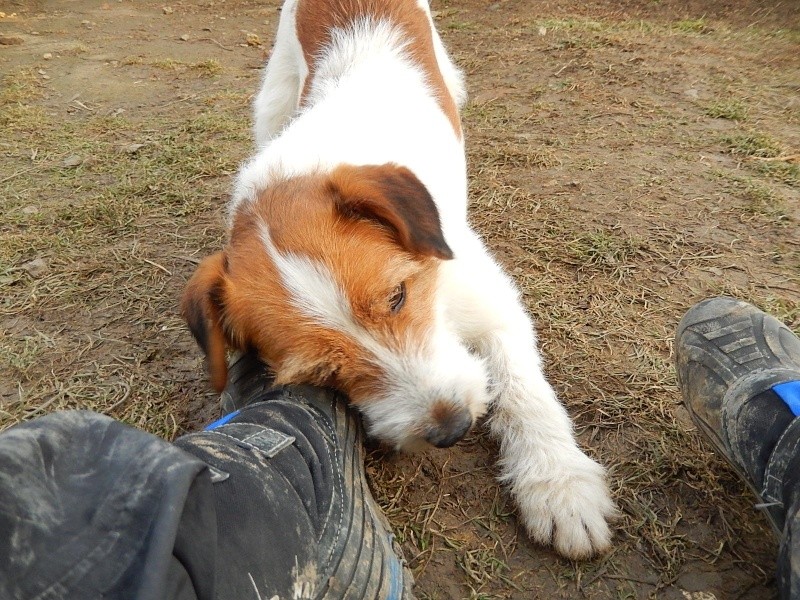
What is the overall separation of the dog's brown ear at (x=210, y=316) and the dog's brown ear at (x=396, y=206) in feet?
1.66

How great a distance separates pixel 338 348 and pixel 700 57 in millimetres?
5281

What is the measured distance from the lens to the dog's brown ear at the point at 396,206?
6.49 feet

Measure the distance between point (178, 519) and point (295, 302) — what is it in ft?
2.92

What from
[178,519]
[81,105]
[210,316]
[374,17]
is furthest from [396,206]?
[81,105]

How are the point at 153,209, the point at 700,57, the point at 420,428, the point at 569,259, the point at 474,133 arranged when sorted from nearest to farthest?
the point at 420,428
the point at 569,259
the point at 153,209
the point at 474,133
the point at 700,57

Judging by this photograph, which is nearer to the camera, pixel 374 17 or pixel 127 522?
pixel 127 522

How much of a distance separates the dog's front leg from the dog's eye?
34 cm

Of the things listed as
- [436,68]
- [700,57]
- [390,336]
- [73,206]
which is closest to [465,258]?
[390,336]

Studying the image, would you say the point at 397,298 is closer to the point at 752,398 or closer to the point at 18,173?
the point at 752,398

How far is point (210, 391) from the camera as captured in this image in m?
2.62

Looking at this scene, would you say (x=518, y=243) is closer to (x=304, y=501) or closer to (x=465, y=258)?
(x=465, y=258)

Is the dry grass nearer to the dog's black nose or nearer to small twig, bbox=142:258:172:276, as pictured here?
small twig, bbox=142:258:172:276

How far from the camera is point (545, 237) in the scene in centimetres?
333

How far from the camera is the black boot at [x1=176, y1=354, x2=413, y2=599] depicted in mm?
1224
